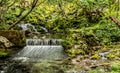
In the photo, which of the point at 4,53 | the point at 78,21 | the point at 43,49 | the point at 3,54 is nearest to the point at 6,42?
the point at 4,53

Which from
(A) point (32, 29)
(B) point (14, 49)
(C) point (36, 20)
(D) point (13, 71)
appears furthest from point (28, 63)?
(C) point (36, 20)

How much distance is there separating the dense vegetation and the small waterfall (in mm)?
654

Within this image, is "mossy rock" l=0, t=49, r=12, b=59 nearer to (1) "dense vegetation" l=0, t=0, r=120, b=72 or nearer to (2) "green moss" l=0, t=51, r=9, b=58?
(2) "green moss" l=0, t=51, r=9, b=58

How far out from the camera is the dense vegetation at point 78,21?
55.3 feet

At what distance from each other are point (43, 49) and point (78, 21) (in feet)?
22.3

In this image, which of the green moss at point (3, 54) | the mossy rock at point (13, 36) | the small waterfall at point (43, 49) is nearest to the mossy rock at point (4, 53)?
the green moss at point (3, 54)

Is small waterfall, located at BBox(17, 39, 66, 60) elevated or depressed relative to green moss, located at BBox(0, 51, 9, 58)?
depressed

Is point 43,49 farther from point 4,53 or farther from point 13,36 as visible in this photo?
point 4,53

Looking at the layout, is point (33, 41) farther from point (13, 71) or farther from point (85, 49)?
point (13, 71)

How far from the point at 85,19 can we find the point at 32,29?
487cm

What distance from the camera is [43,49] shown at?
1755 centimetres

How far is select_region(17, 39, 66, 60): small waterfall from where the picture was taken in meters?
16.1

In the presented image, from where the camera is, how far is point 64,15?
24453mm

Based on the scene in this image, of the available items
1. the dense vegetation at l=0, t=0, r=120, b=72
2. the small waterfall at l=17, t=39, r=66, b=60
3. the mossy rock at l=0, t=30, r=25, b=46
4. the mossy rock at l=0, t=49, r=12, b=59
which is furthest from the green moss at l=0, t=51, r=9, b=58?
the dense vegetation at l=0, t=0, r=120, b=72
